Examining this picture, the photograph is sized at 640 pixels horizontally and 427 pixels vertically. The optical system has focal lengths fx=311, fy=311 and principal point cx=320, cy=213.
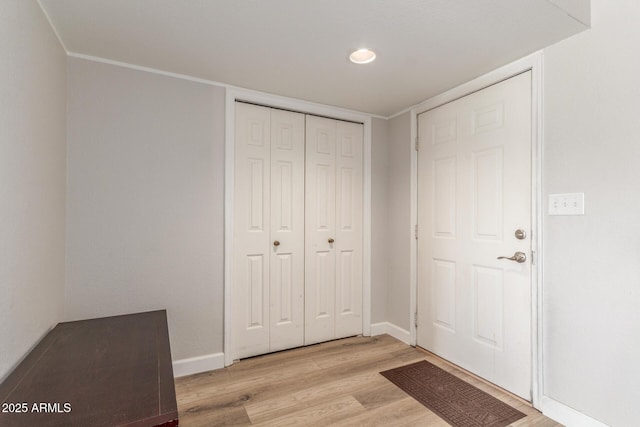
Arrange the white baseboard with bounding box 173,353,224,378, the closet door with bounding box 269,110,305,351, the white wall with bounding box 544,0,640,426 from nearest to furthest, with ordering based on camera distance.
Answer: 1. the white wall with bounding box 544,0,640,426
2. the white baseboard with bounding box 173,353,224,378
3. the closet door with bounding box 269,110,305,351

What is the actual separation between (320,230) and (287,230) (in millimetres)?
332

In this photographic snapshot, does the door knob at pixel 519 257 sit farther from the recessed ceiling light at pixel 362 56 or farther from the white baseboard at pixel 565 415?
the recessed ceiling light at pixel 362 56

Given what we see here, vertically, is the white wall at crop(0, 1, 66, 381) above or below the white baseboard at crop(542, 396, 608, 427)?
above

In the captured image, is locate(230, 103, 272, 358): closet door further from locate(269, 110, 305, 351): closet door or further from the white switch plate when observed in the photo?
the white switch plate

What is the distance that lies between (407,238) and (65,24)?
2.84m

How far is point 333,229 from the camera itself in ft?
9.77

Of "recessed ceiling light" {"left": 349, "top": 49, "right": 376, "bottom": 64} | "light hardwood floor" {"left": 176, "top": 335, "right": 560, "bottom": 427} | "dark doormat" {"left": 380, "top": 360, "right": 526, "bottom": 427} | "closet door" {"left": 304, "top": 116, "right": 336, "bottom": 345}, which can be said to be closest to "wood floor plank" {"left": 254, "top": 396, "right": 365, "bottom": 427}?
"light hardwood floor" {"left": 176, "top": 335, "right": 560, "bottom": 427}

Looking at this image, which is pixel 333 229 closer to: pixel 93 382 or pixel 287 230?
pixel 287 230

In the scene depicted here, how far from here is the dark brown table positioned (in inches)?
37.4

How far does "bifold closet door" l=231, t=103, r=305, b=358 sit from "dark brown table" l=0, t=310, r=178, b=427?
92 centimetres

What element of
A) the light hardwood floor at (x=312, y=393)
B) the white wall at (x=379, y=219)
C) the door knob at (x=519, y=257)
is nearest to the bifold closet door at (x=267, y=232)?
the light hardwood floor at (x=312, y=393)

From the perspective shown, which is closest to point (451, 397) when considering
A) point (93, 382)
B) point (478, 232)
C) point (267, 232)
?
point (478, 232)

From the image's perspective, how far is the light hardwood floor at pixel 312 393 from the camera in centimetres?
182

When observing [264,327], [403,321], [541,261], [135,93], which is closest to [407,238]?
[403,321]
